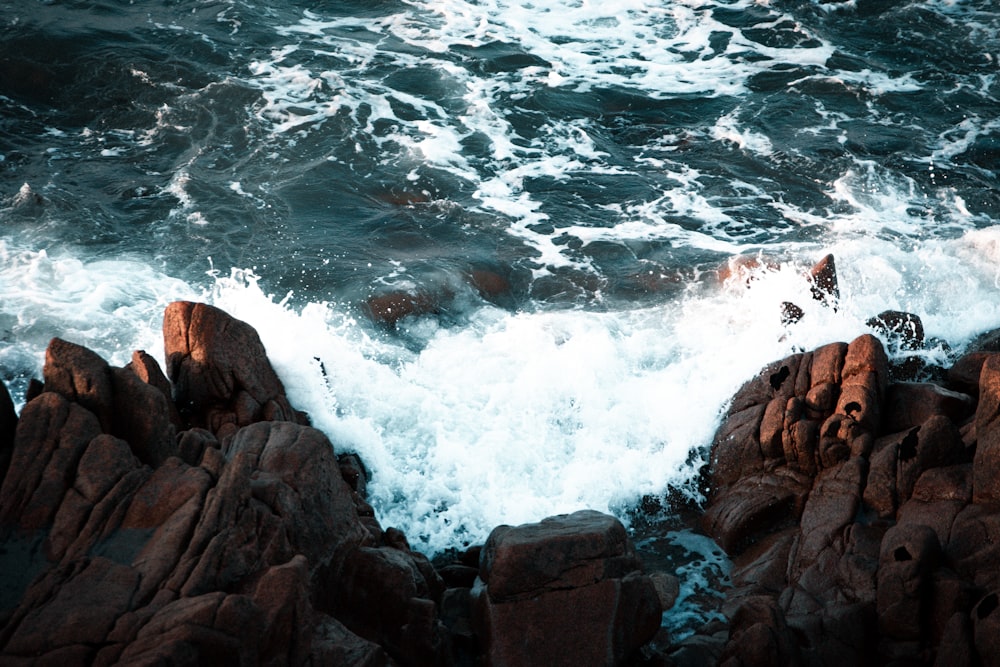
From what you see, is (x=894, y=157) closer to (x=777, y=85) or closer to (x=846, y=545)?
(x=777, y=85)

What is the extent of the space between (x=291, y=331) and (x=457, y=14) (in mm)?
13772

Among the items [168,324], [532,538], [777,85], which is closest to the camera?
[532,538]

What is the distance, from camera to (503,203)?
17.1 m

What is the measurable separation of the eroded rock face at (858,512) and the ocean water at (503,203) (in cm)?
110

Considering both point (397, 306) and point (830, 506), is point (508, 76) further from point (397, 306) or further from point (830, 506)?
point (830, 506)

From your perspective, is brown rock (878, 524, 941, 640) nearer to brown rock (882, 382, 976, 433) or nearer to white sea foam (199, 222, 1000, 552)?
brown rock (882, 382, 976, 433)

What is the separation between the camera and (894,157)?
18188 millimetres

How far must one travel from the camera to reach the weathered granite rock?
324 inches

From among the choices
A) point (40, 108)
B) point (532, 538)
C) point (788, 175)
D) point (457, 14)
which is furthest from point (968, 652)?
point (457, 14)

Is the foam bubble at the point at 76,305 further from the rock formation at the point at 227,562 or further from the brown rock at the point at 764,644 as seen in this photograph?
the brown rock at the point at 764,644

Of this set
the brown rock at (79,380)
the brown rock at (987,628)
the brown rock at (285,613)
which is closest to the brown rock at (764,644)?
the brown rock at (987,628)

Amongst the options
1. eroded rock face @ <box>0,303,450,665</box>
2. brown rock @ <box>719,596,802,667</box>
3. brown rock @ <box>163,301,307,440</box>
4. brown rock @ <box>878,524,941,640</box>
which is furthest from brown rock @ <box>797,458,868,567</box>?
brown rock @ <box>163,301,307,440</box>

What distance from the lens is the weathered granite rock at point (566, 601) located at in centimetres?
822

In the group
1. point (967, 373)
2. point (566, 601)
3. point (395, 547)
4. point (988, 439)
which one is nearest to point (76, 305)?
point (395, 547)
